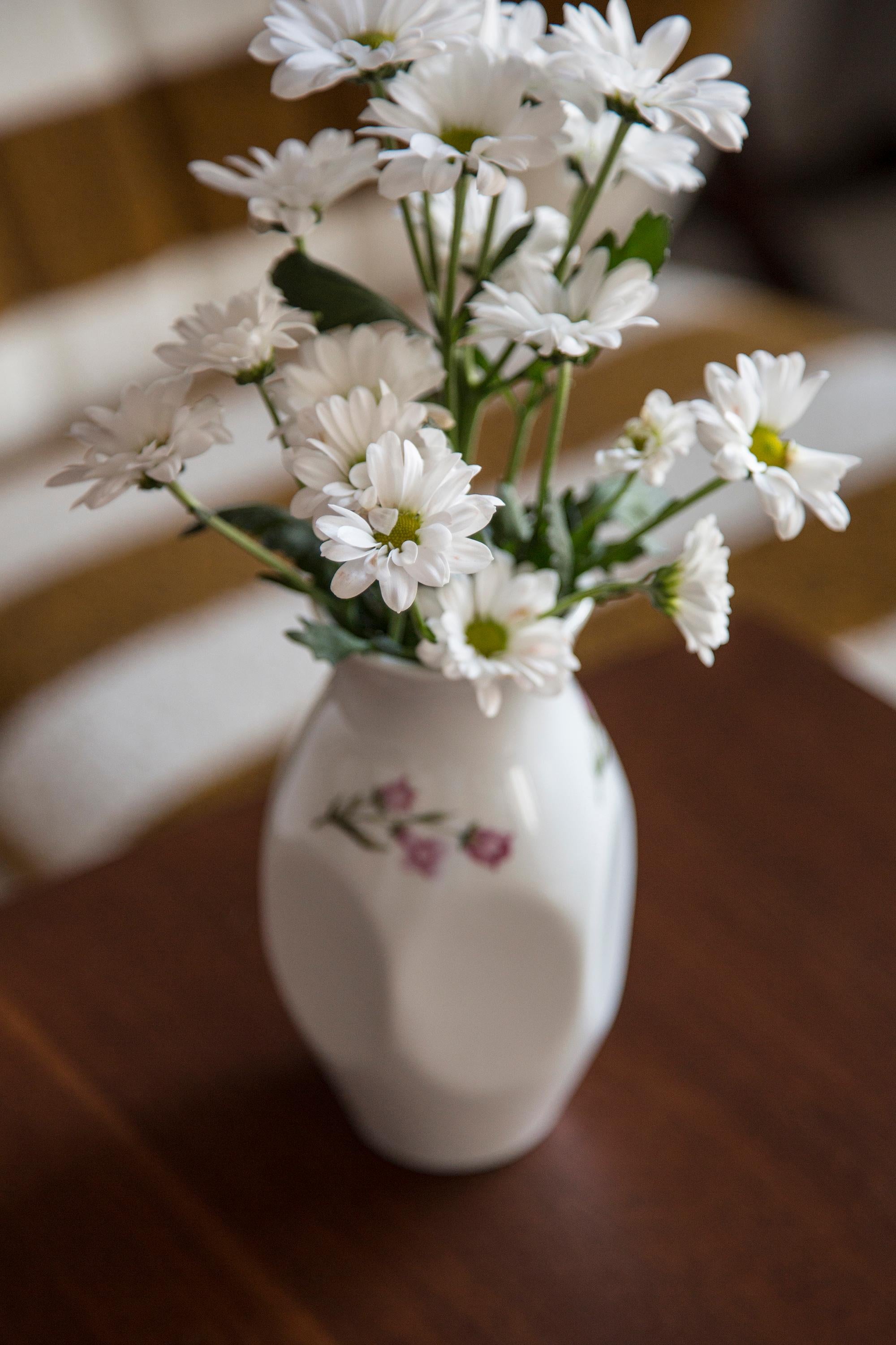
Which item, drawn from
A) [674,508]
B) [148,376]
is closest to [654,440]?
[674,508]

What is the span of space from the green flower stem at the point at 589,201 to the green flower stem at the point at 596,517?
0.08 m

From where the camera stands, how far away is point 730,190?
191 centimetres

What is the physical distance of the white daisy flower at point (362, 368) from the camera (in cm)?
37

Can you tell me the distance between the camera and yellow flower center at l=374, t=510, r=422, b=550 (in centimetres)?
32

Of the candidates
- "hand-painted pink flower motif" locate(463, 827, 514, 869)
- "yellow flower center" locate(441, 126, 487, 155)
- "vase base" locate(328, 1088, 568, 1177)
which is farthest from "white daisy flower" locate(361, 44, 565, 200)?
"vase base" locate(328, 1088, 568, 1177)

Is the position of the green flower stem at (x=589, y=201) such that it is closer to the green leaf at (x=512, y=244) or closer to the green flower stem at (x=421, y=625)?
the green leaf at (x=512, y=244)

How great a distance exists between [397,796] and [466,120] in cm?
23

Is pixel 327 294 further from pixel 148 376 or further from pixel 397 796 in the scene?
pixel 148 376

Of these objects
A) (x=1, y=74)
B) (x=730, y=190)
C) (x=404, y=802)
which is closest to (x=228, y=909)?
(x=404, y=802)

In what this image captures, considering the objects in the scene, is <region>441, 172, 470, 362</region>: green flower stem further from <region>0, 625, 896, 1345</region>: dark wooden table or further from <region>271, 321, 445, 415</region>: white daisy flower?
<region>0, 625, 896, 1345</region>: dark wooden table

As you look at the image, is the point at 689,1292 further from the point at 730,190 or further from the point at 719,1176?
the point at 730,190

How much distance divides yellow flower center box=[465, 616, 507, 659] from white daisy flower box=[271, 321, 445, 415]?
0.07 metres

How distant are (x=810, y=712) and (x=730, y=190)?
140 centimetres

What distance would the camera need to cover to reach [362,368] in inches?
14.8
